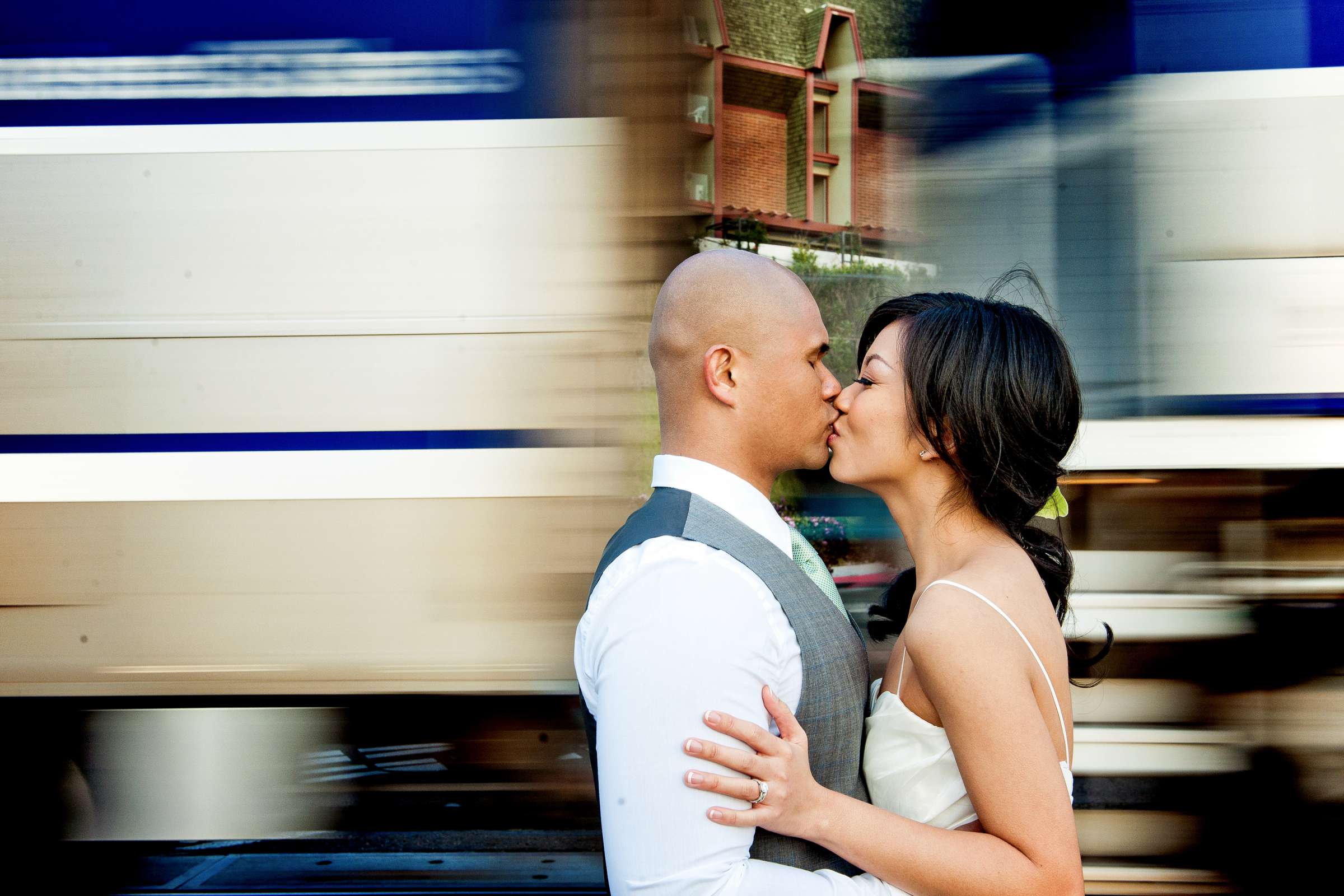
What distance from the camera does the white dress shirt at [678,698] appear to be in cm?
137

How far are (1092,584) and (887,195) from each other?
3.32 ft

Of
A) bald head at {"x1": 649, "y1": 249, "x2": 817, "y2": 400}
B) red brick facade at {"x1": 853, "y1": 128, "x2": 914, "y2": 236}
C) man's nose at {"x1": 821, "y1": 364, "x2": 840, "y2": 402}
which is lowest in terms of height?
man's nose at {"x1": 821, "y1": 364, "x2": 840, "y2": 402}

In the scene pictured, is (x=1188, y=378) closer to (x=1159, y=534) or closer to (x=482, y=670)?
(x=1159, y=534)

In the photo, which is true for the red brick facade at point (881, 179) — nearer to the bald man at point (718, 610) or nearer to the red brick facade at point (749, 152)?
the red brick facade at point (749, 152)

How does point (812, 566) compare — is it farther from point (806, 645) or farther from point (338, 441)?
point (338, 441)

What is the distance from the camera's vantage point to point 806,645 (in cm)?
153

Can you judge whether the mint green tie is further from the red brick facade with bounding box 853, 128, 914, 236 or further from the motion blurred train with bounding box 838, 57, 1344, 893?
the red brick facade with bounding box 853, 128, 914, 236

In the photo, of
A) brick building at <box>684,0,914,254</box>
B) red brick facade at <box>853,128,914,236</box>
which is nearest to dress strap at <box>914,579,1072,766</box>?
brick building at <box>684,0,914,254</box>

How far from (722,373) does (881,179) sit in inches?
45.8

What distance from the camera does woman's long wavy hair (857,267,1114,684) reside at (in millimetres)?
1697

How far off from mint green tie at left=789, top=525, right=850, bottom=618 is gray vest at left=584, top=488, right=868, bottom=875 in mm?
58

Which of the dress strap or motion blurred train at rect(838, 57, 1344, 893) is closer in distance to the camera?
the dress strap

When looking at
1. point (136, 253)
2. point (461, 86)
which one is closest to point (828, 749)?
point (461, 86)

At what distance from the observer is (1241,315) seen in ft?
7.84
